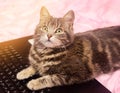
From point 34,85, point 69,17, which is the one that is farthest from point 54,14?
point 34,85

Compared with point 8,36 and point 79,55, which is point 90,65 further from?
point 8,36

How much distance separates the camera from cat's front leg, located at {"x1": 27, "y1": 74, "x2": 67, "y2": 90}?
3.13ft

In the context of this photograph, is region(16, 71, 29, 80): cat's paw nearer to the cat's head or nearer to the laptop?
the laptop

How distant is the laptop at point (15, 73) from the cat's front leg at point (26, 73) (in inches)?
0.6

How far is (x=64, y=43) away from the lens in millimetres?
982

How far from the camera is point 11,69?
1.03 m

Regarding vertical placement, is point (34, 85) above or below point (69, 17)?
below

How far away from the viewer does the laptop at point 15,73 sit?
0.95 meters

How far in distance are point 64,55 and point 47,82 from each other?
12 cm

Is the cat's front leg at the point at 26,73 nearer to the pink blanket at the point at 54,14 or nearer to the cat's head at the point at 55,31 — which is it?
the cat's head at the point at 55,31

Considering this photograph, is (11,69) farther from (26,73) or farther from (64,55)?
(64,55)

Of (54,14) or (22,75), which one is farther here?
(54,14)

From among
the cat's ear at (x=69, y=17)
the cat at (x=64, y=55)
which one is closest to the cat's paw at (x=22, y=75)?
the cat at (x=64, y=55)

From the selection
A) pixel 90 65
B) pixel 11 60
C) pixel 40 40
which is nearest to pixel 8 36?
pixel 11 60
